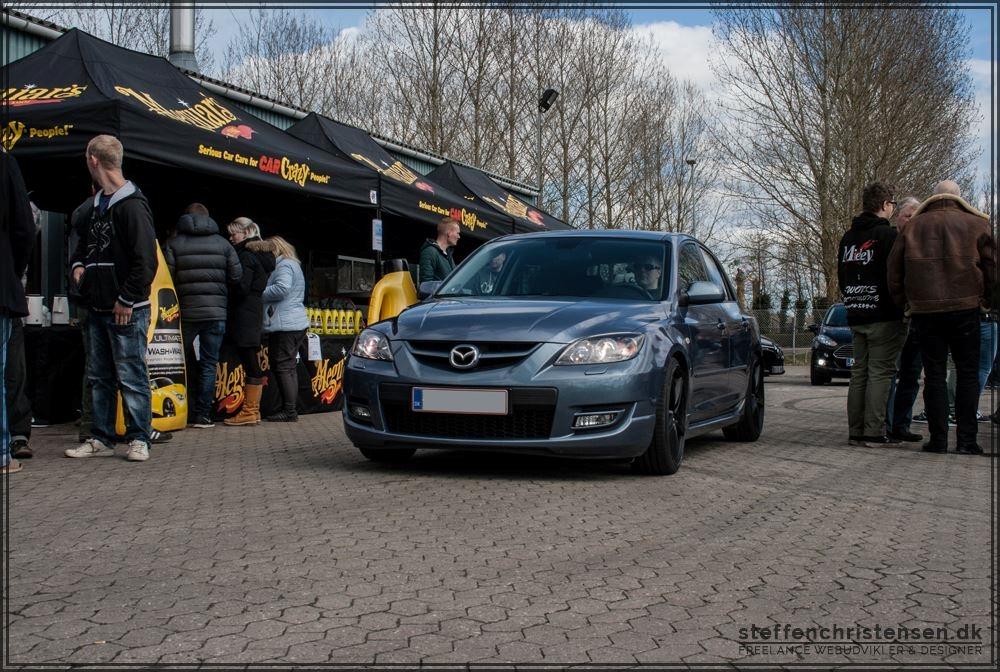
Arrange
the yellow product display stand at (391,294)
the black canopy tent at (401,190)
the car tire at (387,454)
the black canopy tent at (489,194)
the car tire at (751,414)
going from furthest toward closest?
the black canopy tent at (489,194), the black canopy tent at (401,190), the yellow product display stand at (391,294), the car tire at (751,414), the car tire at (387,454)

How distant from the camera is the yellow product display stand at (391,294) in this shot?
35.2 feet

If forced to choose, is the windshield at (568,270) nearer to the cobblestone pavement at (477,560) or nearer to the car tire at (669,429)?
the car tire at (669,429)

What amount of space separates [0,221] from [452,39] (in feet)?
96.4

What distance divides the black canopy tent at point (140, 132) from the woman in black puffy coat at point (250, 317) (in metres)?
0.76

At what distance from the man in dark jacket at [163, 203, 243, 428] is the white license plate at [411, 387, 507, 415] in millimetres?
3790

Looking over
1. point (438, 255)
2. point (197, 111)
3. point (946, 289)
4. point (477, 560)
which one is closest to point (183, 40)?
point (197, 111)

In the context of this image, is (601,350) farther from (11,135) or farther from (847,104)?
(847,104)

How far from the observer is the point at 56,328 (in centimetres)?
923

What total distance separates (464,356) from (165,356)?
3718 mm

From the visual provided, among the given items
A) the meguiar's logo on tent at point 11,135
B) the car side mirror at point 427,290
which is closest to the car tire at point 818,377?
the car side mirror at point 427,290

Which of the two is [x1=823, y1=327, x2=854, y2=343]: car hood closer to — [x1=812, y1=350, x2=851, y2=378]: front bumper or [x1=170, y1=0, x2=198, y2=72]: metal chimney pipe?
[x1=812, y1=350, x2=851, y2=378]: front bumper

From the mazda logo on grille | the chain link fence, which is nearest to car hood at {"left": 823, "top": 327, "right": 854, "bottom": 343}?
the mazda logo on grille

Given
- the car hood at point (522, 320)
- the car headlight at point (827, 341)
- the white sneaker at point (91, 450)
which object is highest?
the car hood at point (522, 320)

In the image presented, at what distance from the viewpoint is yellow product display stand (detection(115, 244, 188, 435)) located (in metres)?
8.62
